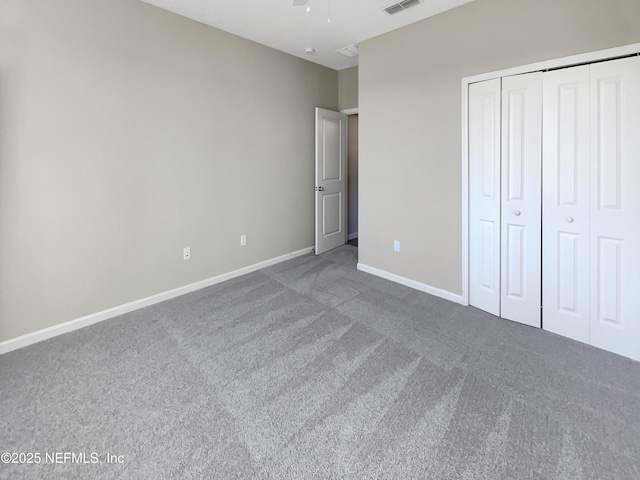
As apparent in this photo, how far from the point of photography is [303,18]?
10.3 ft

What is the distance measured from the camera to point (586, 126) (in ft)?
7.47

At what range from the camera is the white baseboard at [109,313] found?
2.41 m

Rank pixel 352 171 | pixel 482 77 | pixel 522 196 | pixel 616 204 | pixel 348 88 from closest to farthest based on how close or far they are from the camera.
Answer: pixel 616 204, pixel 522 196, pixel 482 77, pixel 348 88, pixel 352 171

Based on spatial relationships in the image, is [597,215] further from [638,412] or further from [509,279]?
[638,412]

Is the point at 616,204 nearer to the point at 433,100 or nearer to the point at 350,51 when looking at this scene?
the point at 433,100

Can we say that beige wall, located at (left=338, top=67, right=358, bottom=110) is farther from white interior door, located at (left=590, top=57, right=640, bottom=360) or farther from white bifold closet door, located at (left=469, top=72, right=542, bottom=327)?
white interior door, located at (left=590, top=57, right=640, bottom=360)

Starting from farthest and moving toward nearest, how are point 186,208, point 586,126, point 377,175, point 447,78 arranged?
point 377,175 < point 186,208 < point 447,78 < point 586,126

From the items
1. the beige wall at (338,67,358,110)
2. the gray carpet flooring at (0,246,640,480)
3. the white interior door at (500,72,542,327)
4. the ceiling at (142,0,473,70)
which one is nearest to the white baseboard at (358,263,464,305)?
the gray carpet flooring at (0,246,640,480)

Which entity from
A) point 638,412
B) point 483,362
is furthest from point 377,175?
point 638,412

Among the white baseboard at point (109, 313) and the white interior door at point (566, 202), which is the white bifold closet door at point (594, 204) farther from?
the white baseboard at point (109, 313)

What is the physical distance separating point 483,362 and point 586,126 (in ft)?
5.89

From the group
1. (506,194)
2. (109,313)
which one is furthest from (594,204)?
(109,313)

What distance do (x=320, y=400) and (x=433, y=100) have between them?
111 inches

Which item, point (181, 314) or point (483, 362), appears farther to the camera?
point (181, 314)
